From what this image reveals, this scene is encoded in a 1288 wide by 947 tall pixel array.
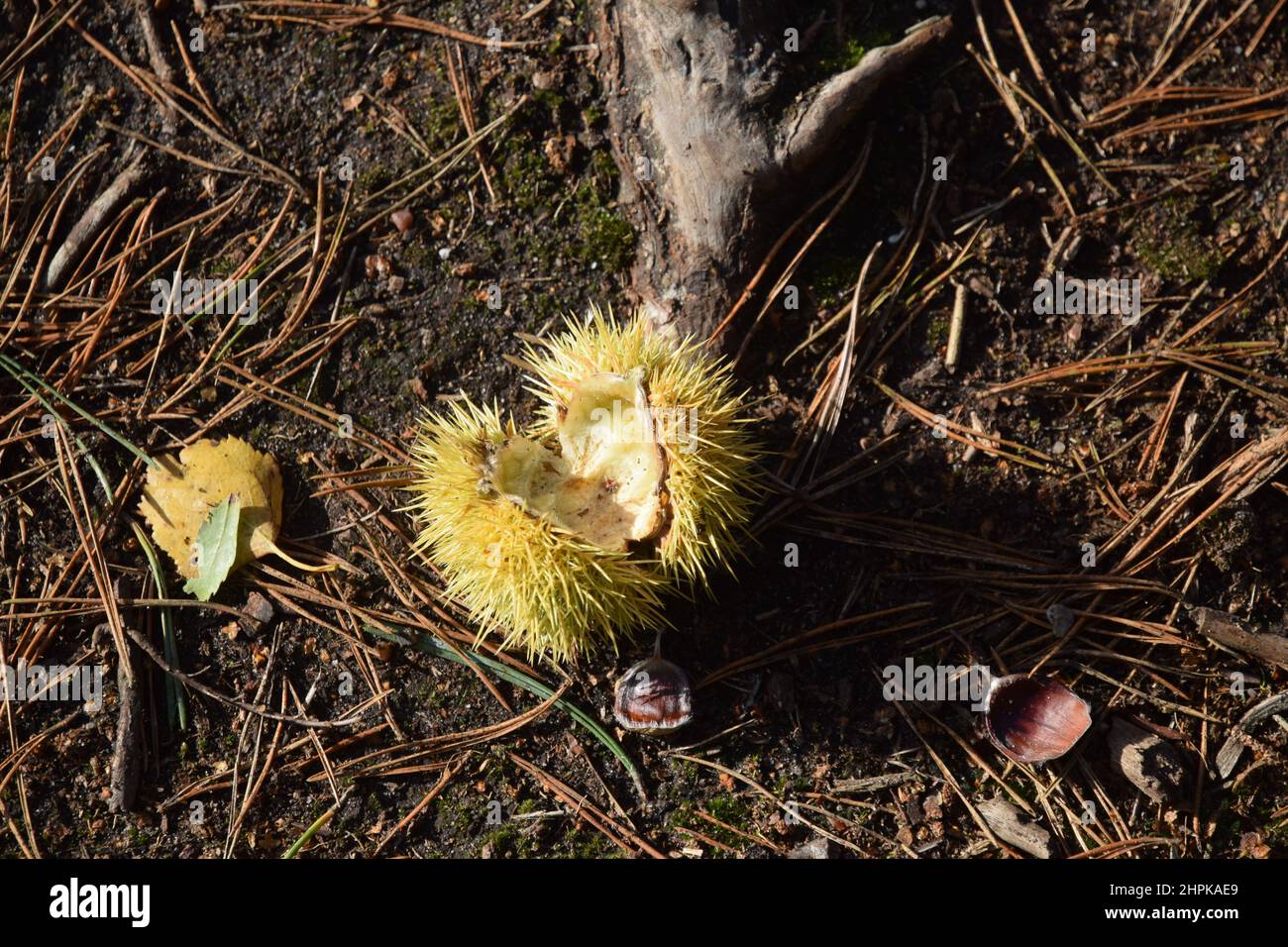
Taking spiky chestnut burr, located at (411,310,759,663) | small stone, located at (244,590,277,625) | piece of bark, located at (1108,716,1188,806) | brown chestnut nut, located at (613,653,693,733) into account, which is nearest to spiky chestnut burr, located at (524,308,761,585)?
spiky chestnut burr, located at (411,310,759,663)

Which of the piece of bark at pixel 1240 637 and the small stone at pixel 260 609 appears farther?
the small stone at pixel 260 609

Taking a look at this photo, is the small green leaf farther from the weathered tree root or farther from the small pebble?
the small pebble

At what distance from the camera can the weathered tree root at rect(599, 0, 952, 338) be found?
3.12 meters

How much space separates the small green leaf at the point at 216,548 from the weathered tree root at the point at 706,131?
1521 mm

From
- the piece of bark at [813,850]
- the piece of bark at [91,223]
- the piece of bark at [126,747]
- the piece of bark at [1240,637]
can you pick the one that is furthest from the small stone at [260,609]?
the piece of bark at [1240,637]

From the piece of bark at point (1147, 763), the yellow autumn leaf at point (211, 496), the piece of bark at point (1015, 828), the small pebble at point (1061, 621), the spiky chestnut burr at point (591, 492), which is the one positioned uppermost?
the spiky chestnut burr at point (591, 492)

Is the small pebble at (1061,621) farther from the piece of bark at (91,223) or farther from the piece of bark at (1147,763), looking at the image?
the piece of bark at (91,223)

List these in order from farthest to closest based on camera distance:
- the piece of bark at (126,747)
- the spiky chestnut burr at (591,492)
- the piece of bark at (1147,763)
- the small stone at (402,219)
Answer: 1. the small stone at (402,219)
2. the piece of bark at (126,747)
3. the piece of bark at (1147,763)
4. the spiky chestnut burr at (591,492)

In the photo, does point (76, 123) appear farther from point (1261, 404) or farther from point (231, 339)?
point (1261, 404)

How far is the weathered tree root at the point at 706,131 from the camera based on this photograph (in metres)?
3.12

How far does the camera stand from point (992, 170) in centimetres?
333

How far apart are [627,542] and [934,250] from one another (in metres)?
1.48

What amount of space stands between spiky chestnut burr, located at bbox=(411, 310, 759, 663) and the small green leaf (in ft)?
2.35

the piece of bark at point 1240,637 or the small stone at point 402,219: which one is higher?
the small stone at point 402,219
